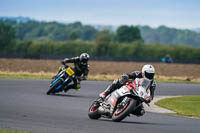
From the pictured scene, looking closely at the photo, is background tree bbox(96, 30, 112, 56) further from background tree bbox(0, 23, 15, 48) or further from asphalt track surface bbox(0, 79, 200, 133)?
asphalt track surface bbox(0, 79, 200, 133)

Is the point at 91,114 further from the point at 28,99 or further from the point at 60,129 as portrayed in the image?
the point at 28,99

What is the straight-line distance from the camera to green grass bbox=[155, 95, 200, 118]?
16.1m

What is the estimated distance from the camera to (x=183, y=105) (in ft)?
61.0

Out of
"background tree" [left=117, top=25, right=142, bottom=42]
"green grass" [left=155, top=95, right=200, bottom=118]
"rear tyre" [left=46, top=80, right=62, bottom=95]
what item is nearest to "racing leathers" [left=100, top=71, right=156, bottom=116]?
"green grass" [left=155, top=95, right=200, bottom=118]

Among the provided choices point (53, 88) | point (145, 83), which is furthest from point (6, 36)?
point (145, 83)

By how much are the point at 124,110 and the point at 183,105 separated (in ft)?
23.5

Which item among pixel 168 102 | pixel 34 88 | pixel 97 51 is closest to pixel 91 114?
pixel 168 102

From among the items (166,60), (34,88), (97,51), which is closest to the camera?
(34,88)

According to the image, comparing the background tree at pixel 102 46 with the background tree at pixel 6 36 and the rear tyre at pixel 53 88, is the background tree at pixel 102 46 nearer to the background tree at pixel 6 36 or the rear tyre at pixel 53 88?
the background tree at pixel 6 36

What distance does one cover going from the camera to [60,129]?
10391 mm

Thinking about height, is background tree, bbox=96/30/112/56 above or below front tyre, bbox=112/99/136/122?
below

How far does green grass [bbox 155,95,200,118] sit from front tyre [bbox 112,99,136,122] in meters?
3.99

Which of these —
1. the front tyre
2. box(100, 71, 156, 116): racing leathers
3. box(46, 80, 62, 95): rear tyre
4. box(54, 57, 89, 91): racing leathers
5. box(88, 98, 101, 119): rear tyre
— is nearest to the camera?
the front tyre

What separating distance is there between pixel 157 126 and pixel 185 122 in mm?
1553
